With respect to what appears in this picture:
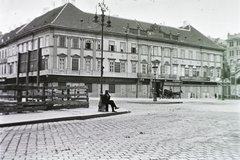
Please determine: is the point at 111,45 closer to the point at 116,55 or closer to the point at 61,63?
the point at 116,55

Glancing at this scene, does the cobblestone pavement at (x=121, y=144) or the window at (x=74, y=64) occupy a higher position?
the window at (x=74, y=64)

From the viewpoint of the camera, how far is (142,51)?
48062 millimetres

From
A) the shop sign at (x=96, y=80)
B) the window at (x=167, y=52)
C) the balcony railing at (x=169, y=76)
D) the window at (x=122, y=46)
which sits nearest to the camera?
the shop sign at (x=96, y=80)

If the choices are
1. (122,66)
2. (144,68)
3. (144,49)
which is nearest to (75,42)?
(122,66)

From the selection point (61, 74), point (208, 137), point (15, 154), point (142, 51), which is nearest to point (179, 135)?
point (208, 137)

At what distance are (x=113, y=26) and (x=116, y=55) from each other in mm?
5151

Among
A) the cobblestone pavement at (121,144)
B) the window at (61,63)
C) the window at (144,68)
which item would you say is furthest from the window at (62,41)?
the cobblestone pavement at (121,144)

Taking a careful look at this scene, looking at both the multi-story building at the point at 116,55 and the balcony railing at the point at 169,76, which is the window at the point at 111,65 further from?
the balcony railing at the point at 169,76

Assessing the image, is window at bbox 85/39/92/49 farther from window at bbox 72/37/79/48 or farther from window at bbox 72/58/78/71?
window at bbox 72/58/78/71

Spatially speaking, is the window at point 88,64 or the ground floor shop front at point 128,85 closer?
the ground floor shop front at point 128,85

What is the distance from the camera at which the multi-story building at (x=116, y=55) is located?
40.2m

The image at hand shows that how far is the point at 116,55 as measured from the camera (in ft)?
148

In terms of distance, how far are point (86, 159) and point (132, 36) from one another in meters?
42.6

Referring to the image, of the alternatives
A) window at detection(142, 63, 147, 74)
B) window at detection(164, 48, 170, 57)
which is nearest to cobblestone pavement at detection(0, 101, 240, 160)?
window at detection(142, 63, 147, 74)
